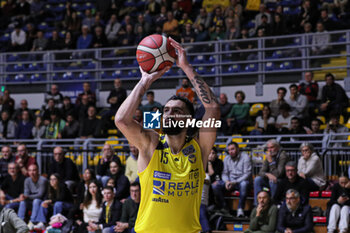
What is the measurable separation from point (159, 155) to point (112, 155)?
26.9ft

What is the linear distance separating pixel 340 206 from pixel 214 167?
8.65 ft

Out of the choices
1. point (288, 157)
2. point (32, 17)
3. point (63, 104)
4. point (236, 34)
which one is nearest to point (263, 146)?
point (288, 157)

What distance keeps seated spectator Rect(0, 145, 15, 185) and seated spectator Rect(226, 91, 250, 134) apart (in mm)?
5165

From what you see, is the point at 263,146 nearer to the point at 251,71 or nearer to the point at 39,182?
the point at 251,71

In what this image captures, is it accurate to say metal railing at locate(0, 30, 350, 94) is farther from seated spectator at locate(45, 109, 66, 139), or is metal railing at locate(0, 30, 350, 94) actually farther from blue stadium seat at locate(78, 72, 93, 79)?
seated spectator at locate(45, 109, 66, 139)

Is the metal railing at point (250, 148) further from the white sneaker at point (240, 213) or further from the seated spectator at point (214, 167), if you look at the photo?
the white sneaker at point (240, 213)

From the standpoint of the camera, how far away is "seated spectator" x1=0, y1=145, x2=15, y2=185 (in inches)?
537

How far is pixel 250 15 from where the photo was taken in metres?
16.8

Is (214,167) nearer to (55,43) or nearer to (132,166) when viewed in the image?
(132,166)

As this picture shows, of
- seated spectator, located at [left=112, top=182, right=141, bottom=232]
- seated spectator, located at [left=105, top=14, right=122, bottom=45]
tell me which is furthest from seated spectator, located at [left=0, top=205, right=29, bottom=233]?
seated spectator, located at [left=105, top=14, right=122, bottom=45]

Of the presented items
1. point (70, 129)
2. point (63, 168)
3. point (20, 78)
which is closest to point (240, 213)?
point (63, 168)

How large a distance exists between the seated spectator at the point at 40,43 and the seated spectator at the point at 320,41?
8.81m

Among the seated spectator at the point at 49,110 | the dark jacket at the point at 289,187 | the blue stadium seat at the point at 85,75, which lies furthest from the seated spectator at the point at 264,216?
the blue stadium seat at the point at 85,75

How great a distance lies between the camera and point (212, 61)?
1589 cm
